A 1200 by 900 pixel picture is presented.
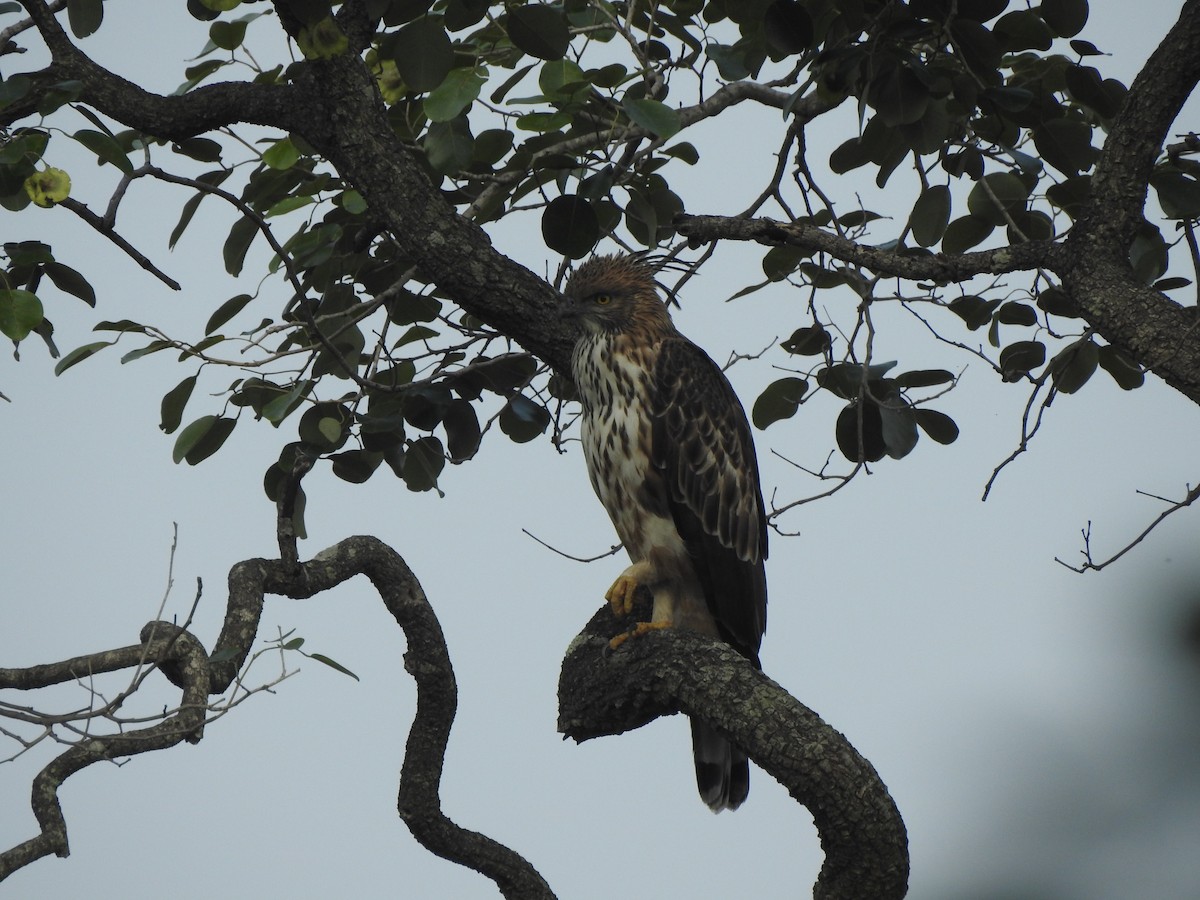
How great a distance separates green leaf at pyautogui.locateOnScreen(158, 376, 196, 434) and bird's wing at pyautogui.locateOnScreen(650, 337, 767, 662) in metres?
1.52

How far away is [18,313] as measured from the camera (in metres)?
2.83

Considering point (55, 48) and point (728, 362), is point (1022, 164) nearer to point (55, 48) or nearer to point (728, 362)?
point (728, 362)

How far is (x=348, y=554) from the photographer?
3.78 metres

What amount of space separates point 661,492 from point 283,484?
4.14ft

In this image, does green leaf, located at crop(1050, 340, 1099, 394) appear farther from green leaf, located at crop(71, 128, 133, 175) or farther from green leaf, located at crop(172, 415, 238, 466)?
green leaf, located at crop(71, 128, 133, 175)

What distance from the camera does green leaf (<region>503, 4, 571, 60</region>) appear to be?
9.36 ft

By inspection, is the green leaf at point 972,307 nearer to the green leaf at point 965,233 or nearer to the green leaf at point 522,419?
the green leaf at point 965,233

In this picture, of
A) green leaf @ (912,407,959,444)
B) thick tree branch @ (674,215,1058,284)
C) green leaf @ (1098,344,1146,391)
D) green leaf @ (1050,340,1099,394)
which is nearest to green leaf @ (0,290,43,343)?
thick tree branch @ (674,215,1058,284)

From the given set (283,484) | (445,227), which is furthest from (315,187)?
(283,484)

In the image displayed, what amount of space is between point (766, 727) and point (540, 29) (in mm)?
1807

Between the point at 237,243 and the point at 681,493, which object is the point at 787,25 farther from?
the point at 237,243

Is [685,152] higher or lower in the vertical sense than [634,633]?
higher

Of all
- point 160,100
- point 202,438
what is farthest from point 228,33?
point 202,438

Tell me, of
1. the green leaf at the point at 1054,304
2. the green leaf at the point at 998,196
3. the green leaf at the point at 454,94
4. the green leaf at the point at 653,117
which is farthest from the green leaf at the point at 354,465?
the green leaf at the point at 1054,304
